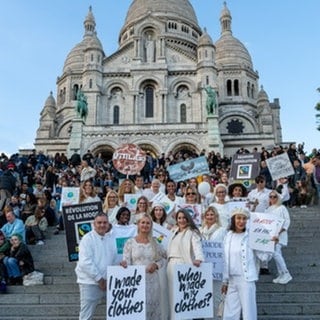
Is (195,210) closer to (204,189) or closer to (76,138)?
(204,189)

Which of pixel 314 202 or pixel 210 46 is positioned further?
pixel 210 46

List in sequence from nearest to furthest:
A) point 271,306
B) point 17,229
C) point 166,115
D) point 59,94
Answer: point 271,306 < point 17,229 < point 166,115 < point 59,94

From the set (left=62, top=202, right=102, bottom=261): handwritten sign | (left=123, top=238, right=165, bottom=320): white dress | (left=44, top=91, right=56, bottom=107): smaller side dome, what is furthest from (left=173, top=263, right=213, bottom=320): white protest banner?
(left=44, top=91, right=56, bottom=107): smaller side dome

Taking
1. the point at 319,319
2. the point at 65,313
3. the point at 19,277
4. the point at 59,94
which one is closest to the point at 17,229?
the point at 19,277

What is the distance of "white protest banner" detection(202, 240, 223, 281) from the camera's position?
221 inches

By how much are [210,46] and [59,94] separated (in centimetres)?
1810

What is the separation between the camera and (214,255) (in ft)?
18.6

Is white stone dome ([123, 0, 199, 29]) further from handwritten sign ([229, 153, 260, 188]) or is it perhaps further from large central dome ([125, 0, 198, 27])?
handwritten sign ([229, 153, 260, 188])

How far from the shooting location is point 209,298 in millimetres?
5340

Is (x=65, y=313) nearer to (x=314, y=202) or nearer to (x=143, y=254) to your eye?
(x=143, y=254)

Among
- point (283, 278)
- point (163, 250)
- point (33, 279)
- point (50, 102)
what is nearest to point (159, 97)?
point (50, 102)

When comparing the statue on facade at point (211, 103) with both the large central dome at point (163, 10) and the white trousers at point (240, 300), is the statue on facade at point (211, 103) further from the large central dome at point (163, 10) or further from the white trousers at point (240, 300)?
the white trousers at point (240, 300)

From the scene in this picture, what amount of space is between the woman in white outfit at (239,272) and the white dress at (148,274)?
861 mm

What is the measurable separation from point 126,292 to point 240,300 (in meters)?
1.41
